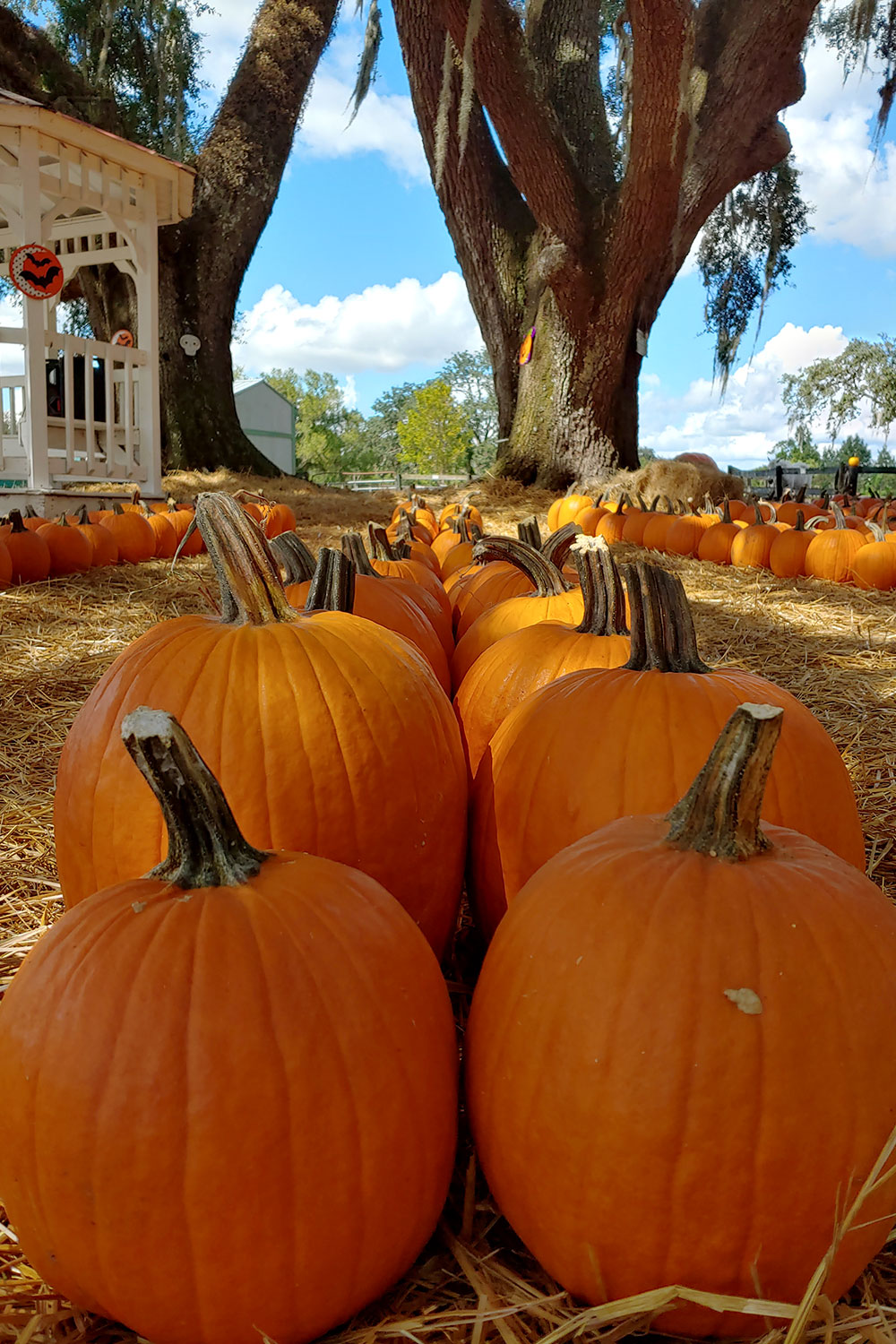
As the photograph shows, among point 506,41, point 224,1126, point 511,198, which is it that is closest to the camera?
point 224,1126

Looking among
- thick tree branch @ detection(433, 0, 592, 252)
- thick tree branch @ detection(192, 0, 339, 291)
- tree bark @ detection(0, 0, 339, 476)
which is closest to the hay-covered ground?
thick tree branch @ detection(433, 0, 592, 252)

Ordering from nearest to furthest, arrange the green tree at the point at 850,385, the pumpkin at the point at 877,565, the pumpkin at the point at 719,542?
the pumpkin at the point at 877,565 → the pumpkin at the point at 719,542 → the green tree at the point at 850,385

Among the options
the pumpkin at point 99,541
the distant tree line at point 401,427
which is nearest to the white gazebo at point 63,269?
the pumpkin at point 99,541

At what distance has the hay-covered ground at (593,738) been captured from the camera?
848 mm

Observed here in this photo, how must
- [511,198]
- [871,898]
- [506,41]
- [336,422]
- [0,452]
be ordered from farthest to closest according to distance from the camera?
1. [336,422]
2. [511,198]
3. [0,452]
4. [506,41]
5. [871,898]

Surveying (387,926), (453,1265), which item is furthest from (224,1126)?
(453,1265)

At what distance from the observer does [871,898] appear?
91 centimetres

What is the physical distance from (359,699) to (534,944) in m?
0.47

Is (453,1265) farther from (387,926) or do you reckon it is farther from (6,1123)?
(6,1123)

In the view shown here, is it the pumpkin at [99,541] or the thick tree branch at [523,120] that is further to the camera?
the thick tree branch at [523,120]

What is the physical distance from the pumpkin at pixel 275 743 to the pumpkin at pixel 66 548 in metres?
4.63

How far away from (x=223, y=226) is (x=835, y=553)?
1030 cm

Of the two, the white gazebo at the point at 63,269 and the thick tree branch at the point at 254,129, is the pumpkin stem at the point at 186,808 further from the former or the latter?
the thick tree branch at the point at 254,129

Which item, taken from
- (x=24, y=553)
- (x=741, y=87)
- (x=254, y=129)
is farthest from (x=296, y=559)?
(x=254, y=129)
